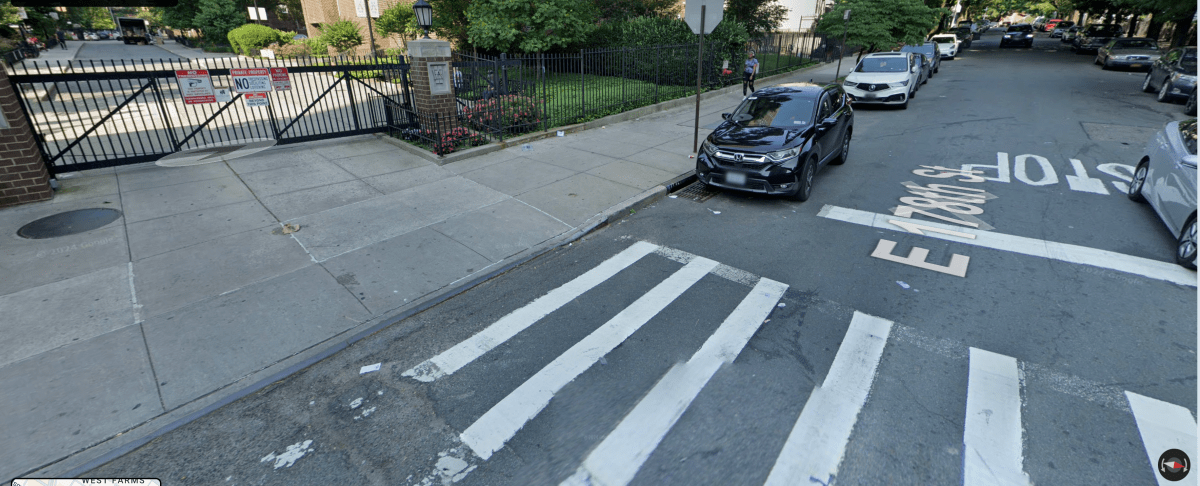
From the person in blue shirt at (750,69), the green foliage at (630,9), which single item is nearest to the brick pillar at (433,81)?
the person in blue shirt at (750,69)

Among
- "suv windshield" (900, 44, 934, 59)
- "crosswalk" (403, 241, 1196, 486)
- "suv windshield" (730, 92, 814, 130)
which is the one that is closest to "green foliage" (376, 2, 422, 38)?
"suv windshield" (730, 92, 814, 130)

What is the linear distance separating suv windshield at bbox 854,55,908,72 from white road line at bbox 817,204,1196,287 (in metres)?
11.8

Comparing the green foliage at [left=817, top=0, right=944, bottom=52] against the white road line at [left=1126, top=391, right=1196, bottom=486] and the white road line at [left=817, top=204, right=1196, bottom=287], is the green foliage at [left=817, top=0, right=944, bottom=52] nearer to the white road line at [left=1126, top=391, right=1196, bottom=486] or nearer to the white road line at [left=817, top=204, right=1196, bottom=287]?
the white road line at [left=817, top=204, right=1196, bottom=287]

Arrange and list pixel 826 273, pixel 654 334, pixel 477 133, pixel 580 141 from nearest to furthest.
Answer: pixel 654 334 → pixel 826 273 → pixel 477 133 → pixel 580 141

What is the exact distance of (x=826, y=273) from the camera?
5.97 m

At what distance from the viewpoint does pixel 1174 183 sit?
21.9 feet

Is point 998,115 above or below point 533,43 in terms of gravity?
below

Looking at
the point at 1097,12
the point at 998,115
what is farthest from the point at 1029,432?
the point at 1097,12

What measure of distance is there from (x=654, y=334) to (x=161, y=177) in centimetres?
914

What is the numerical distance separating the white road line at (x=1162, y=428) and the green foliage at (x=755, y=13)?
21.1 meters

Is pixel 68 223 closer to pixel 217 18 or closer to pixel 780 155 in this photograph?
pixel 780 155

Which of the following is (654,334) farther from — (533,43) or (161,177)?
(533,43)

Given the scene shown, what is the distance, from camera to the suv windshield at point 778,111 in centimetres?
876

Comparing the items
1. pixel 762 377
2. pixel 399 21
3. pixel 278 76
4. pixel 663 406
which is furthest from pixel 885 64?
pixel 399 21
